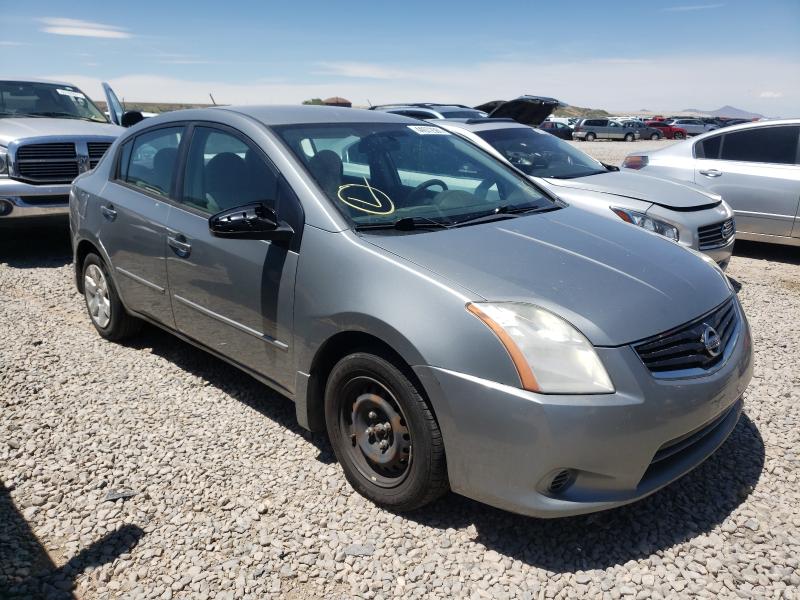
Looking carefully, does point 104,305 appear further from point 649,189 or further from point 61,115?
point 61,115

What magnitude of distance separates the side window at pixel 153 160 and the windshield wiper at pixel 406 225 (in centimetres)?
160

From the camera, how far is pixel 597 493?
2.45 meters

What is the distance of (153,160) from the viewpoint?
4.25m

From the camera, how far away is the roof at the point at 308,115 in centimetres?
363

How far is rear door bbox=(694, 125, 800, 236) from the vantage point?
7230 millimetres

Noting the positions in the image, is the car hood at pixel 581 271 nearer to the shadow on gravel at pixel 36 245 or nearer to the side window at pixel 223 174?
the side window at pixel 223 174

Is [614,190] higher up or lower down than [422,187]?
lower down

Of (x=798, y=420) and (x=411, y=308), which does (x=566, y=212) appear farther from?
(x=798, y=420)

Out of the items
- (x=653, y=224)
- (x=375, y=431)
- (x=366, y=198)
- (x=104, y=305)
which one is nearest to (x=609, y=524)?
(x=375, y=431)

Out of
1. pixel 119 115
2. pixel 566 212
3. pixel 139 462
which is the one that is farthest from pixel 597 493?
pixel 119 115

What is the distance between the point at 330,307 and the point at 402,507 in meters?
0.92

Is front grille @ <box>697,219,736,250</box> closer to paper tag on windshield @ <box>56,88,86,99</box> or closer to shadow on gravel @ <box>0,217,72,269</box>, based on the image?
shadow on gravel @ <box>0,217,72,269</box>

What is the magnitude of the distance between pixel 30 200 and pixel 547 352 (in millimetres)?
6815

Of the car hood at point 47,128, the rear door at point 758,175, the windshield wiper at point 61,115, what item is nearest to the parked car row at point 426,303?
the car hood at point 47,128
